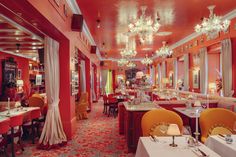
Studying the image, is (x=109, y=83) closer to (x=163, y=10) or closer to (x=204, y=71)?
(x=204, y=71)

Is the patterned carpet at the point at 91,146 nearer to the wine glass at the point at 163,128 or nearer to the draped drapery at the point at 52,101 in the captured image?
the draped drapery at the point at 52,101

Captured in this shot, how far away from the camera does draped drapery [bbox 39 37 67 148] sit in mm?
5387

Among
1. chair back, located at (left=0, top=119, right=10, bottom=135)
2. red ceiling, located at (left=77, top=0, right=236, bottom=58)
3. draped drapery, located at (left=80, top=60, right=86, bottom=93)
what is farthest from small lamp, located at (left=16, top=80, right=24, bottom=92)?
chair back, located at (left=0, top=119, right=10, bottom=135)

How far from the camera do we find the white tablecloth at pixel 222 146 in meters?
2.39

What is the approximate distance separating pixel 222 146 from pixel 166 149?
69 cm

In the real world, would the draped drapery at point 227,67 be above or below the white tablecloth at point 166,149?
above

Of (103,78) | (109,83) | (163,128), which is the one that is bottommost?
(163,128)

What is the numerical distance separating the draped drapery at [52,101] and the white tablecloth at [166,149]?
10.6 feet

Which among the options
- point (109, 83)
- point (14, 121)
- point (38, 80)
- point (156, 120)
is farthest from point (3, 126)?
point (109, 83)

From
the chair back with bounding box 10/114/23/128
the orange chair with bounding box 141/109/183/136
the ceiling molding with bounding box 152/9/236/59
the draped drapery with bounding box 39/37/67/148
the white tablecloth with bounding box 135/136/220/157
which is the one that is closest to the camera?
the white tablecloth with bounding box 135/136/220/157

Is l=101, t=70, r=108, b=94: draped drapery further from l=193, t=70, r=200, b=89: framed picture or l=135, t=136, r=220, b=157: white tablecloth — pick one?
l=135, t=136, r=220, b=157: white tablecloth

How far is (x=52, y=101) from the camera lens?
18.1 feet

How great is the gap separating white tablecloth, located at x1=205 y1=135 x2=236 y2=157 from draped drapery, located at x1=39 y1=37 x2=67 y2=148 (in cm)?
367

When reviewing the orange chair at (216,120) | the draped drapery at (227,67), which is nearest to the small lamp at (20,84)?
the draped drapery at (227,67)
